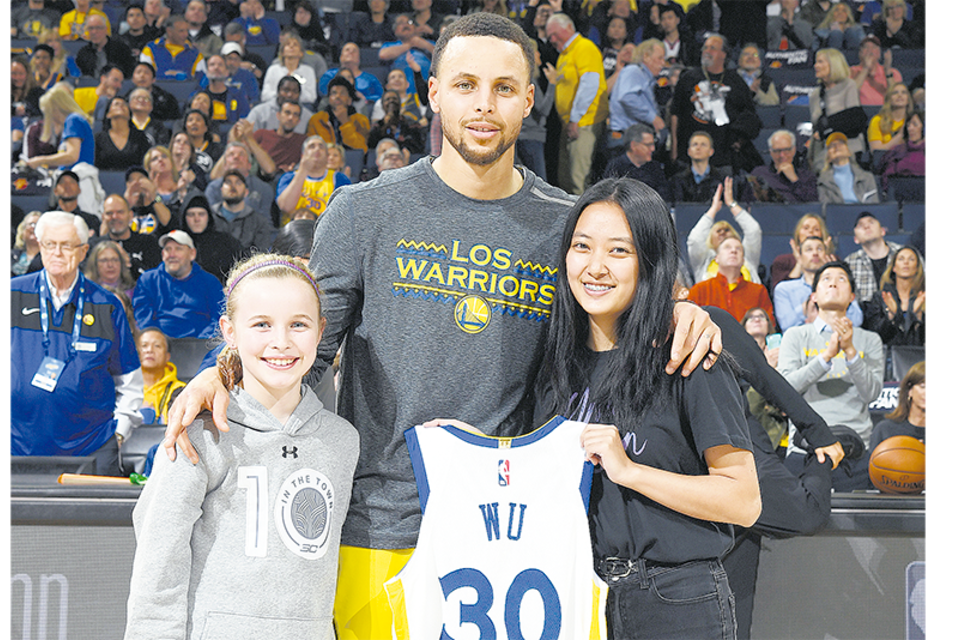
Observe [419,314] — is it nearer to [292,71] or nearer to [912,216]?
[912,216]

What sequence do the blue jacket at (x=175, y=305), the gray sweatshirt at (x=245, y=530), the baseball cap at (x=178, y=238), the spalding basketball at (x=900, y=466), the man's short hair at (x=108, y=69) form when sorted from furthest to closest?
the man's short hair at (x=108, y=69) < the baseball cap at (x=178, y=238) < the blue jacket at (x=175, y=305) < the spalding basketball at (x=900, y=466) < the gray sweatshirt at (x=245, y=530)

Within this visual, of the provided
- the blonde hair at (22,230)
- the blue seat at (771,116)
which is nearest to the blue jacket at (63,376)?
the blonde hair at (22,230)

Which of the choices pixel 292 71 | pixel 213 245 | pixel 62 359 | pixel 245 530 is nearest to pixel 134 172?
pixel 213 245

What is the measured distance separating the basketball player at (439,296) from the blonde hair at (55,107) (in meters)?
6.43

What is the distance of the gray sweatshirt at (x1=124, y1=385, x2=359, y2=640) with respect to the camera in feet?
5.84

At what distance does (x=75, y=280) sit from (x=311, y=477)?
134 inches

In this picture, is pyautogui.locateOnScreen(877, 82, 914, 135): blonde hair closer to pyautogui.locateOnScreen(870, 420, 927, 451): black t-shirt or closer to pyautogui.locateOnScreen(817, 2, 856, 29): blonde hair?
pyautogui.locateOnScreen(817, 2, 856, 29): blonde hair

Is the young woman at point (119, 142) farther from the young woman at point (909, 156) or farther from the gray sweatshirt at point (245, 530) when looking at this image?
the young woman at point (909, 156)

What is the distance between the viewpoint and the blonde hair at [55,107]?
7.54m

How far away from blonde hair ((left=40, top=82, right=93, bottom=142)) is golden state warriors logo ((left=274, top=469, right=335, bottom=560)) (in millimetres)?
6613

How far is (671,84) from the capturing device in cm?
842

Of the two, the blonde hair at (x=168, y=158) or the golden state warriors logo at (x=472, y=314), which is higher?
the blonde hair at (x=168, y=158)

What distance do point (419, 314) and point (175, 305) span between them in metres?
4.36
